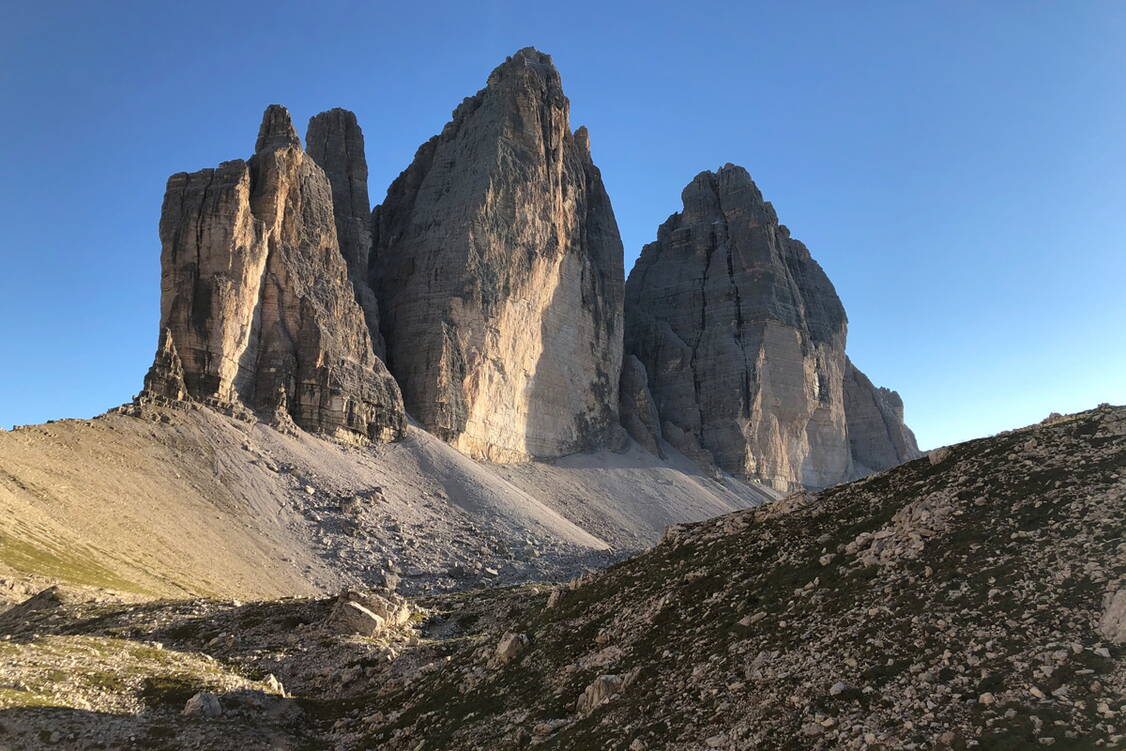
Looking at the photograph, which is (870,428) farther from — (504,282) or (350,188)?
(350,188)

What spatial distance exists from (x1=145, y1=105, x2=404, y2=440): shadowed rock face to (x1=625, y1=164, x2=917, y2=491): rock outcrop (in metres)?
65.2

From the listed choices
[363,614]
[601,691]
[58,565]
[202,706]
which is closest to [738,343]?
[58,565]

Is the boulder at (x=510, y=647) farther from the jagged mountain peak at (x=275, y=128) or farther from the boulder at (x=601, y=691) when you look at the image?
the jagged mountain peak at (x=275, y=128)

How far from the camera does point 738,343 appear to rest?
496 feet

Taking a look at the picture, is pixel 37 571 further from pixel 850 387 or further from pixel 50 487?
pixel 850 387

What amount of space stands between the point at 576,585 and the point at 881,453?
165 meters

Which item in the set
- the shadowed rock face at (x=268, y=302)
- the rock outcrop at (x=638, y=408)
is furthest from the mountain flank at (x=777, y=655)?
the rock outcrop at (x=638, y=408)

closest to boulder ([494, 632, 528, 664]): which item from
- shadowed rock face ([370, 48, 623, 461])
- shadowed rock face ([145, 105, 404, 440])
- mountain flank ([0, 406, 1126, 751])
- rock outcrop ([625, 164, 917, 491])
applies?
mountain flank ([0, 406, 1126, 751])

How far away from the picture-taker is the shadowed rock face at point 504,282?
112188mm

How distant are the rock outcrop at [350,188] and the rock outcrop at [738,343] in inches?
2227

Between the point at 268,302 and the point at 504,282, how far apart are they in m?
35.7

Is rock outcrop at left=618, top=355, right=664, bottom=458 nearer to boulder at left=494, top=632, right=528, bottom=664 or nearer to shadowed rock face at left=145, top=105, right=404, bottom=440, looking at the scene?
shadowed rock face at left=145, top=105, right=404, bottom=440

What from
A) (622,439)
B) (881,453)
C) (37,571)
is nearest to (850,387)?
(881,453)

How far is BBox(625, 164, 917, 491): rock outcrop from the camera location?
148125 millimetres
